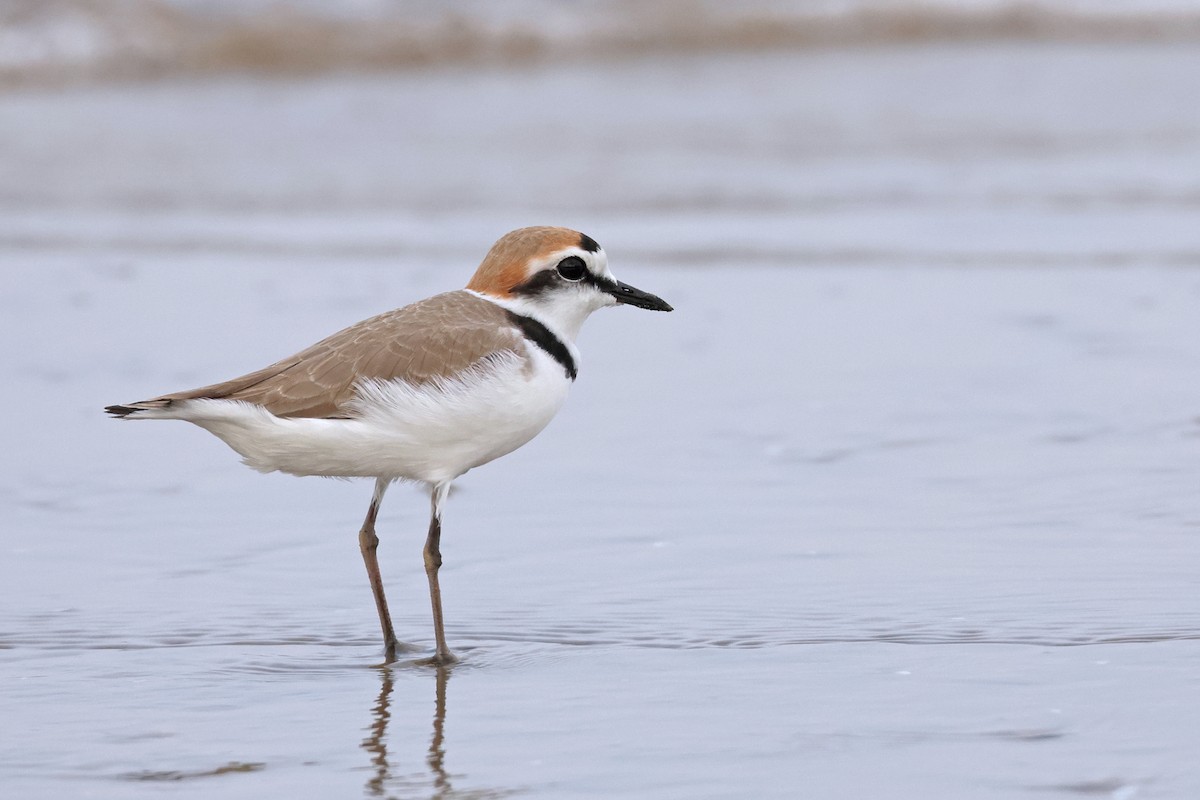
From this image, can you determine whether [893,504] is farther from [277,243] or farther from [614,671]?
[277,243]

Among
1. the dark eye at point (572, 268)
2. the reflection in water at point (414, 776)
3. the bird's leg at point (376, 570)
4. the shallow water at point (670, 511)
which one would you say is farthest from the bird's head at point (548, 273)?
the reflection in water at point (414, 776)

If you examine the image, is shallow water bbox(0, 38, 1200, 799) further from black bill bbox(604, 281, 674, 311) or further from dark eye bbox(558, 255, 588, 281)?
dark eye bbox(558, 255, 588, 281)

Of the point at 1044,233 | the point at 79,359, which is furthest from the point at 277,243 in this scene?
the point at 1044,233

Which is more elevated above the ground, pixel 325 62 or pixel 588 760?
pixel 325 62

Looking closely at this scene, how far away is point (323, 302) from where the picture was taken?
9391 mm

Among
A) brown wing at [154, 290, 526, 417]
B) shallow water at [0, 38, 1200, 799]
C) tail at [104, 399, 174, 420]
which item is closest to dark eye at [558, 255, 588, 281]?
brown wing at [154, 290, 526, 417]

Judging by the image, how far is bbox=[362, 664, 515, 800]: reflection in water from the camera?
357cm

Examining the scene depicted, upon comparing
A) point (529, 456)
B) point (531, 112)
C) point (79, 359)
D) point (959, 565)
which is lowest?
point (959, 565)

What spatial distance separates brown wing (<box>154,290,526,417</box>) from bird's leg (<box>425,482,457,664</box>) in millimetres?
369

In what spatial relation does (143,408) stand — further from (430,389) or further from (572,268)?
(572,268)

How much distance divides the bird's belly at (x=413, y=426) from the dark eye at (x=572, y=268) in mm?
261

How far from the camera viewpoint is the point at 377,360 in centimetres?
460

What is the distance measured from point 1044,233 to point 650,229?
2.58 m

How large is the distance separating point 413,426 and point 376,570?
503 mm
